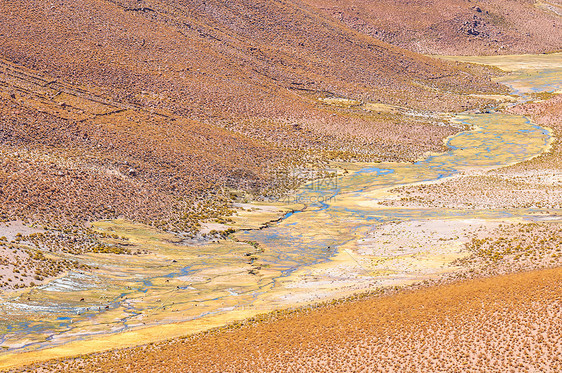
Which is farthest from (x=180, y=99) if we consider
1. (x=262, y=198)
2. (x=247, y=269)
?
(x=247, y=269)

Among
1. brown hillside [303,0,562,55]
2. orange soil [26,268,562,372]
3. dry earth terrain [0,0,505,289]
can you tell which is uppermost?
brown hillside [303,0,562,55]

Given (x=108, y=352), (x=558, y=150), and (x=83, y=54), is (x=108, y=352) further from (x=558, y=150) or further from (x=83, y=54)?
(x=558, y=150)

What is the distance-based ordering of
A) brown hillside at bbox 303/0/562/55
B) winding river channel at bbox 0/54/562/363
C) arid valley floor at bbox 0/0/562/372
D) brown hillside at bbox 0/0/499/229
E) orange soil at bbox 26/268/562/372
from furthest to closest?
brown hillside at bbox 303/0/562/55
brown hillside at bbox 0/0/499/229
winding river channel at bbox 0/54/562/363
arid valley floor at bbox 0/0/562/372
orange soil at bbox 26/268/562/372

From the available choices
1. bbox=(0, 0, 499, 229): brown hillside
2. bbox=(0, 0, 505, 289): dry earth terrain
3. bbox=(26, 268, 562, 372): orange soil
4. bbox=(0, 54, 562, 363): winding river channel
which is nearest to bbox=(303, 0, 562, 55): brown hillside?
bbox=(0, 0, 505, 289): dry earth terrain

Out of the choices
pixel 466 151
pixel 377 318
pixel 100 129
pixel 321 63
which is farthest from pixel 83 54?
pixel 377 318

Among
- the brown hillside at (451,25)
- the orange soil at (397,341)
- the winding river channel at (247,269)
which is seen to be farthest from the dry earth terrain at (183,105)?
the brown hillside at (451,25)

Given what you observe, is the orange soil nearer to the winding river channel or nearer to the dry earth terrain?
the winding river channel

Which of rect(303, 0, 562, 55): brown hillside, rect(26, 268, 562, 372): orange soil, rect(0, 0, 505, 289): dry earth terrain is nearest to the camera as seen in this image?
rect(26, 268, 562, 372): orange soil
